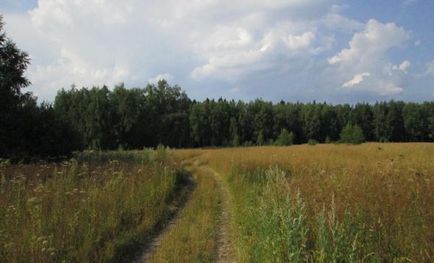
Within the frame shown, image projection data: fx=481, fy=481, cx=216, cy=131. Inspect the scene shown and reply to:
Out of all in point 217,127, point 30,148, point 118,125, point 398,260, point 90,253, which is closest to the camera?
point 398,260

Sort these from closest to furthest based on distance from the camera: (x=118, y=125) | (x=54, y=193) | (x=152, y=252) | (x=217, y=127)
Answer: (x=152, y=252) → (x=54, y=193) → (x=118, y=125) → (x=217, y=127)

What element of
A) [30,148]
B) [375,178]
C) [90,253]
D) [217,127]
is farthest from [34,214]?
[217,127]

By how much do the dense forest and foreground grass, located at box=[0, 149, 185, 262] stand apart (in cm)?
1157

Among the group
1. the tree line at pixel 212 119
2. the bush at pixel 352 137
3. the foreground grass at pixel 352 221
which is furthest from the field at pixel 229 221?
the tree line at pixel 212 119

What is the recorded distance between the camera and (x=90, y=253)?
812cm

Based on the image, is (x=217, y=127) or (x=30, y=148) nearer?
(x=30, y=148)

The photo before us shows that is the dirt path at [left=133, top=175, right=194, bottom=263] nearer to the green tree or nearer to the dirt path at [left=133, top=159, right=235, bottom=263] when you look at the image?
the dirt path at [left=133, top=159, right=235, bottom=263]

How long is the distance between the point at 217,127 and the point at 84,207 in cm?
9418

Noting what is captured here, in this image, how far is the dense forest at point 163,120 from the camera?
83.3ft

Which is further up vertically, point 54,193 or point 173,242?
point 54,193

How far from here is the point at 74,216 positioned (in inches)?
358

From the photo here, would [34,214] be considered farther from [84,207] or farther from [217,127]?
[217,127]

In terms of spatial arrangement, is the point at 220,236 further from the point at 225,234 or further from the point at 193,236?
the point at 193,236

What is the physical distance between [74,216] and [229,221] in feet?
14.8
